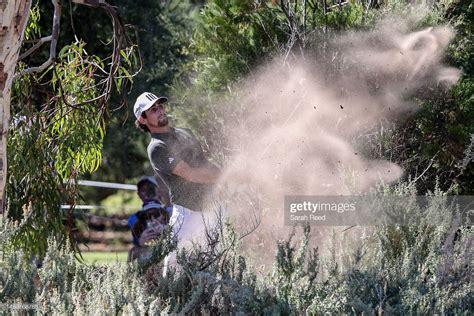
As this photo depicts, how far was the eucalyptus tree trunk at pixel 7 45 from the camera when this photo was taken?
5219mm

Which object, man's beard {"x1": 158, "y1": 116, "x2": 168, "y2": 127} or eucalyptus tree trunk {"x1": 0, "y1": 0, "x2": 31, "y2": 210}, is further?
man's beard {"x1": 158, "y1": 116, "x2": 168, "y2": 127}

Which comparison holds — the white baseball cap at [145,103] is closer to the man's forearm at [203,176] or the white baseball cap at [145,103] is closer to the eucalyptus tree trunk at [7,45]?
the man's forearm at [203,176]

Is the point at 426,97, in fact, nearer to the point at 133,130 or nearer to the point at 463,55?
the point at 463,55

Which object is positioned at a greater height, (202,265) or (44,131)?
(44,131)

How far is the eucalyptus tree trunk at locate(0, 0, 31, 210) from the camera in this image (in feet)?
17.1

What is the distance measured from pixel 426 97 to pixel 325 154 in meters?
1.11

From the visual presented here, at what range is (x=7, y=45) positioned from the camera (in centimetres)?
528

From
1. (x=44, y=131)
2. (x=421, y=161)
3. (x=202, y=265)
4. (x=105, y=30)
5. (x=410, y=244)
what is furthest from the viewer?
(x=105, y=30)

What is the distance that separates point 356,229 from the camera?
724 centimetres

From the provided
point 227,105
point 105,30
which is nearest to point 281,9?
point 227,105

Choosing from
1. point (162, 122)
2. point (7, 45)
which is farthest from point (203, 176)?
point (7, 45)

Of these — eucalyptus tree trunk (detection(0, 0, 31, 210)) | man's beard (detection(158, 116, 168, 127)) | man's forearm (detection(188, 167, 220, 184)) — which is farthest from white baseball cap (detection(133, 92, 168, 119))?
eucalyptus tree trunk (detection(0, 0, 31, 210))

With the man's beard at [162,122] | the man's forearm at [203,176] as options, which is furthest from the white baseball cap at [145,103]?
the man's forearm at [203,176]

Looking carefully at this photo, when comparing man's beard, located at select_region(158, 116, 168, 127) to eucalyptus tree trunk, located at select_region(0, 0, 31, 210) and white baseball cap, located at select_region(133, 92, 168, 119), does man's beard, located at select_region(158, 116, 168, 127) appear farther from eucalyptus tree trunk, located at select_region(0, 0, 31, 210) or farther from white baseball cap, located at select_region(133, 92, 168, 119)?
eucalyptus tree trunk, located at select_region(0, 0, 31, 210)
